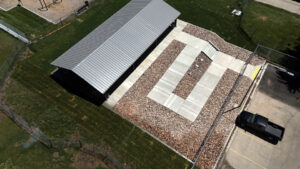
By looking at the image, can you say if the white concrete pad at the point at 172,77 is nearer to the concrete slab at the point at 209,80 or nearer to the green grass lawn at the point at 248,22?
the concrete slab at the point at 209,80

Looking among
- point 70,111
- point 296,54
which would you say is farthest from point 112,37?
point 296,54

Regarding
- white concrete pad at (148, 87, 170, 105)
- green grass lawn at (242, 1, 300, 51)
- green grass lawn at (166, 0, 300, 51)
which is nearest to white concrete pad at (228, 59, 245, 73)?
green grass lawn at (166, 0, 300, 51)

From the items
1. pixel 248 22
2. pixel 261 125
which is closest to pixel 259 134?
pixel 261 125

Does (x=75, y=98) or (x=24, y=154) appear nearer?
(x=24, y=154)

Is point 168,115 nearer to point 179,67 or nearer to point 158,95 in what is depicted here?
point 158,95

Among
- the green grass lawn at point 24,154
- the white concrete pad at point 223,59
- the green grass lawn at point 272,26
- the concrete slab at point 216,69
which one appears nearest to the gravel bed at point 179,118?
the concrete slab at point 216,69

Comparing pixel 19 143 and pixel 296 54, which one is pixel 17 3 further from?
pixel 296 54

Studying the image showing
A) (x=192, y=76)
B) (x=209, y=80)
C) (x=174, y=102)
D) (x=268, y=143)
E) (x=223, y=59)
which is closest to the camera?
(x=268, y=143)
